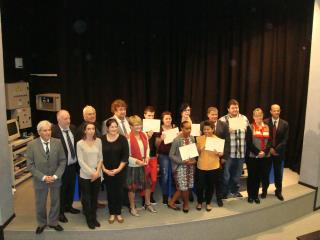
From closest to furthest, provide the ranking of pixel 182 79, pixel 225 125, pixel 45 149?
pixel 45 149 < pixel 225 125 < pixel 182 79

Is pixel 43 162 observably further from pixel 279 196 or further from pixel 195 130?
pixel 279 196

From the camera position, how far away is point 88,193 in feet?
13.6

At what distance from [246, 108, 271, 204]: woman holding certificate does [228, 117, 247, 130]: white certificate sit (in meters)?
0.13

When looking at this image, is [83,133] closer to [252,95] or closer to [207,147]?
[207,147]

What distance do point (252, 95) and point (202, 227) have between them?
9.50 feet

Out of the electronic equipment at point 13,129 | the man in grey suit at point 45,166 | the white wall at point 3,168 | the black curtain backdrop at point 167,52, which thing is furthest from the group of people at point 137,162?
the electronic equipment at point 13,129

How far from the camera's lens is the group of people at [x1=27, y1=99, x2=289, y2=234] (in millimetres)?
4047

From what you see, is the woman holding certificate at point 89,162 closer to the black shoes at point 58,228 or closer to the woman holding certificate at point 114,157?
the woman holding certificate at point 114,157

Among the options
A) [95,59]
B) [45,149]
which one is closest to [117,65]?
[95,59]

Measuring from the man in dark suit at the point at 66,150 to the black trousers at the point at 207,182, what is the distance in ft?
5.24

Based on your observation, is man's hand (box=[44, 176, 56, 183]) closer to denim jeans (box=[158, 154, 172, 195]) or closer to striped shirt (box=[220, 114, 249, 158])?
denim jeans (box=[158, 154, 172, 195])

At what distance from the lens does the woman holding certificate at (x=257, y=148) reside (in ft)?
15.8

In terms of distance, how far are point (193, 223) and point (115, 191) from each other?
1.07 metres

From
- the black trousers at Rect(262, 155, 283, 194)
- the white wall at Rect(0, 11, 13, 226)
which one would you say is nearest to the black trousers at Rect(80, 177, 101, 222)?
the white wall at Rect(0, 11, 13, 226)
